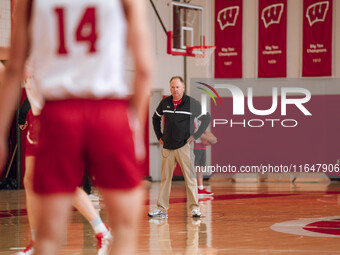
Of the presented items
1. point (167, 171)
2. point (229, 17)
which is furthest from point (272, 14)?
point (167, 171)

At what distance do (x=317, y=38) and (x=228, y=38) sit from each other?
2.98 metres

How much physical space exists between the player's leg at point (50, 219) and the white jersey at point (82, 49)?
1.30 ft

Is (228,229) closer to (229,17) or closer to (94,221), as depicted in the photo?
(94,221)

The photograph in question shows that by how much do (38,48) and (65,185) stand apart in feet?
1.85

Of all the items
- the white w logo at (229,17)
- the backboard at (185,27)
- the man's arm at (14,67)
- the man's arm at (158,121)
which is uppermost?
the white w logo at (229,17)

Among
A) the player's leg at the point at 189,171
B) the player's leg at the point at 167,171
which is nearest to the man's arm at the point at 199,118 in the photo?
the player's leg at the point at 189,171

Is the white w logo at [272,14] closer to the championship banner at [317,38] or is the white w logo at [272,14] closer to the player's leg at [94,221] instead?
the championship banner at [317,38]

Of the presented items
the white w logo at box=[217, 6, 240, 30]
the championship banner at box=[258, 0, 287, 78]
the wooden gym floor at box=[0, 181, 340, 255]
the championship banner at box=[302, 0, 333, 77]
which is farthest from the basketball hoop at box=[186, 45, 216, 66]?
the wooden gym floor at box=[0, 181, 340, 255]

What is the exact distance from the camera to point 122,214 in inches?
97.4

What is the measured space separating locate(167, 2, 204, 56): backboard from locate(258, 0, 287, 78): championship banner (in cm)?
362

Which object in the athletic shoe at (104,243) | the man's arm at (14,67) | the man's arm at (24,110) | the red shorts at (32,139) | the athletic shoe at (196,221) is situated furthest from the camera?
the athletic shoe at (196,221)

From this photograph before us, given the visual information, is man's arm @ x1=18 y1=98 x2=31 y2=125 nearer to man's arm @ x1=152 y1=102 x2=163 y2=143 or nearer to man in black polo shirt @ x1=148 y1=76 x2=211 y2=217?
man in black polo shirt @ x1=148 y1=76 x2=211 y2=217

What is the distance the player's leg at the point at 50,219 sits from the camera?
244 cm

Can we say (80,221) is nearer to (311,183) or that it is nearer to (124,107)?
(124,107)
